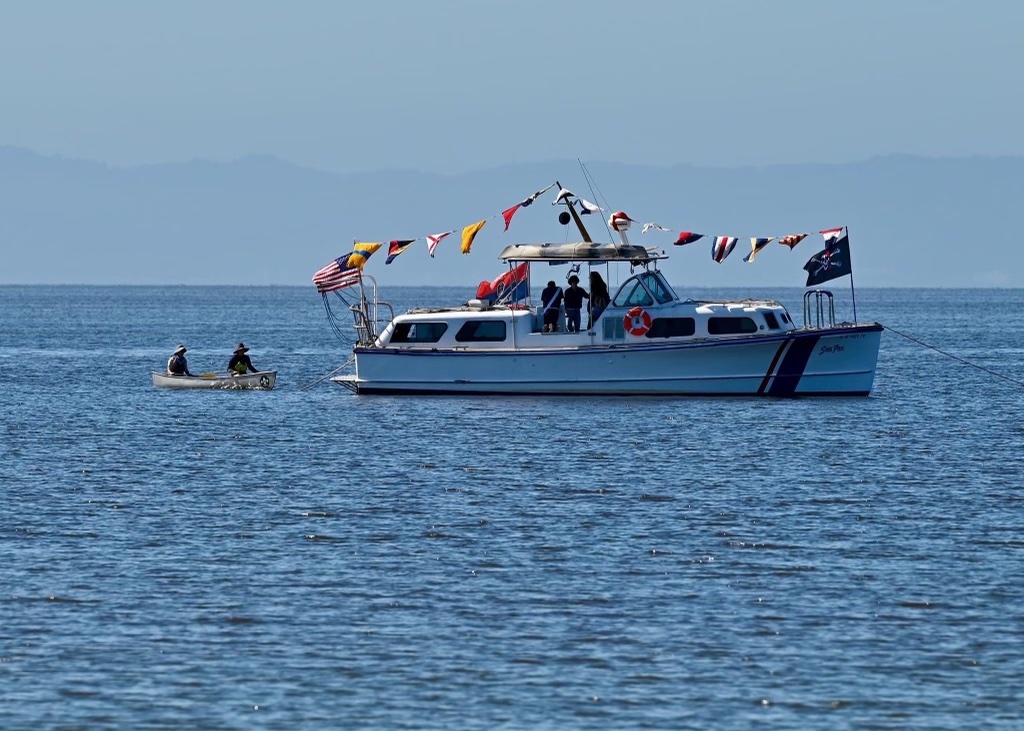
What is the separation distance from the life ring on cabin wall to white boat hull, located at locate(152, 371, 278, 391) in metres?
14.6

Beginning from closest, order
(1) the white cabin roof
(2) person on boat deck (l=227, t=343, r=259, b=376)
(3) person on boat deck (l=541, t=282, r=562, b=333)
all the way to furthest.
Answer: (1) the white cabin roof
(3) person on boat deck (l=541, t=282, r=562, b=333)
(2) person on boat deck (l=227, t=343, r=259, b=376)

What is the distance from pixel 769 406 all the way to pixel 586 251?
6.36 m

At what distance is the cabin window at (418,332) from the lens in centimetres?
4838

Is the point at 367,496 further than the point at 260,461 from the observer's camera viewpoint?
No

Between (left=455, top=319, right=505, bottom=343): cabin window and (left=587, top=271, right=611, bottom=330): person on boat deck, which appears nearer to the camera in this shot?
(left=587, top=271, right=611, bottom=330): person on boat deck

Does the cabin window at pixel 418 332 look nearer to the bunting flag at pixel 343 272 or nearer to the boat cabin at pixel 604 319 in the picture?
the boat cabin at pixel 604 319

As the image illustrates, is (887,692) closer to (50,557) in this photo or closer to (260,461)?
(50,557)

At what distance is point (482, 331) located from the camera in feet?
157

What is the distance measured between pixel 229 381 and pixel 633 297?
620 inches

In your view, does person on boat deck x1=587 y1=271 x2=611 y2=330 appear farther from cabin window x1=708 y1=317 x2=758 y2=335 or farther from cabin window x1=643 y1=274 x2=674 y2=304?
cabin window x1=708 y1=317 x2=758 y2=335

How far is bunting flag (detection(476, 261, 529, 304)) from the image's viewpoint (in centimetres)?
4912

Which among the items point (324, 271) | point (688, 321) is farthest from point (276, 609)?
point (324, 271)

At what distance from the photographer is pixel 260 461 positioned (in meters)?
36.8

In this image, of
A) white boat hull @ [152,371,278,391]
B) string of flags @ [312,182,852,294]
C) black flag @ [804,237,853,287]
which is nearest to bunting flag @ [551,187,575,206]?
string of flags @ [312,182,852,294]
